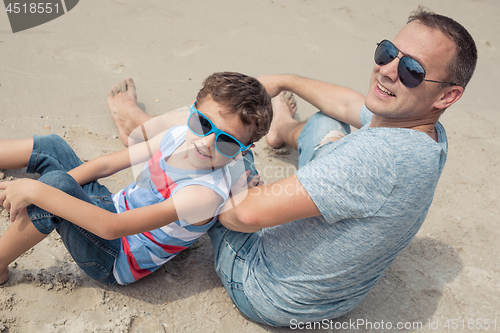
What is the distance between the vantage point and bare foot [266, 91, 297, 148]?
3270 millimetres

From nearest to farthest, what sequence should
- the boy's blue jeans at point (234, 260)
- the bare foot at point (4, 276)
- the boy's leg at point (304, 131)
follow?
1. the bare foot at point (4, 276)
2. the boy's blue jeans at point (234, 260)
3. the boy's leg at point (304, 131)

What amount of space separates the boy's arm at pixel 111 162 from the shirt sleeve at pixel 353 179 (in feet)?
3.24

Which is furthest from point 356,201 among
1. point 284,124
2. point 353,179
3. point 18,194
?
point 284,124

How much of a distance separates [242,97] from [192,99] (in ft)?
5.59

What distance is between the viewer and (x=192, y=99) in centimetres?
344

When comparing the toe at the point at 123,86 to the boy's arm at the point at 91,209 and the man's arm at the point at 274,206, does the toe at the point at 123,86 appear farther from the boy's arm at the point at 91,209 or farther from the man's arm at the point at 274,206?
the man's arm at the point at 274,206

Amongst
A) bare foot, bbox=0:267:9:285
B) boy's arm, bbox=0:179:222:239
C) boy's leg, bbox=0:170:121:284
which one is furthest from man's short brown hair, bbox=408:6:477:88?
Answer: bare foot, bbox=0:267:9:285

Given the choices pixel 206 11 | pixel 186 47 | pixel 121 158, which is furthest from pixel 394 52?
pixel 206 11

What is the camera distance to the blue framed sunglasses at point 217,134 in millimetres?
1802

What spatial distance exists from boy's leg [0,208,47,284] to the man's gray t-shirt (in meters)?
1.00

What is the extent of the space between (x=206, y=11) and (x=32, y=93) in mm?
2088

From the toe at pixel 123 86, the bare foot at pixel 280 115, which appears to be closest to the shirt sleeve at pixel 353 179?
the bare foot at pixel 280 115

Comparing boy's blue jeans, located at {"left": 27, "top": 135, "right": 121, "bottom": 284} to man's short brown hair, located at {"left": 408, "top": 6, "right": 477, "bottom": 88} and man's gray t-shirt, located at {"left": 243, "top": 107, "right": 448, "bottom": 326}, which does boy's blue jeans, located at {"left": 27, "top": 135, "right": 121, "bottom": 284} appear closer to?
man's gray t-shirt, located at {"left": 243, "top": 107, "right": 448, "bottom": 326}

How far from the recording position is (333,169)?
4.88 feet
